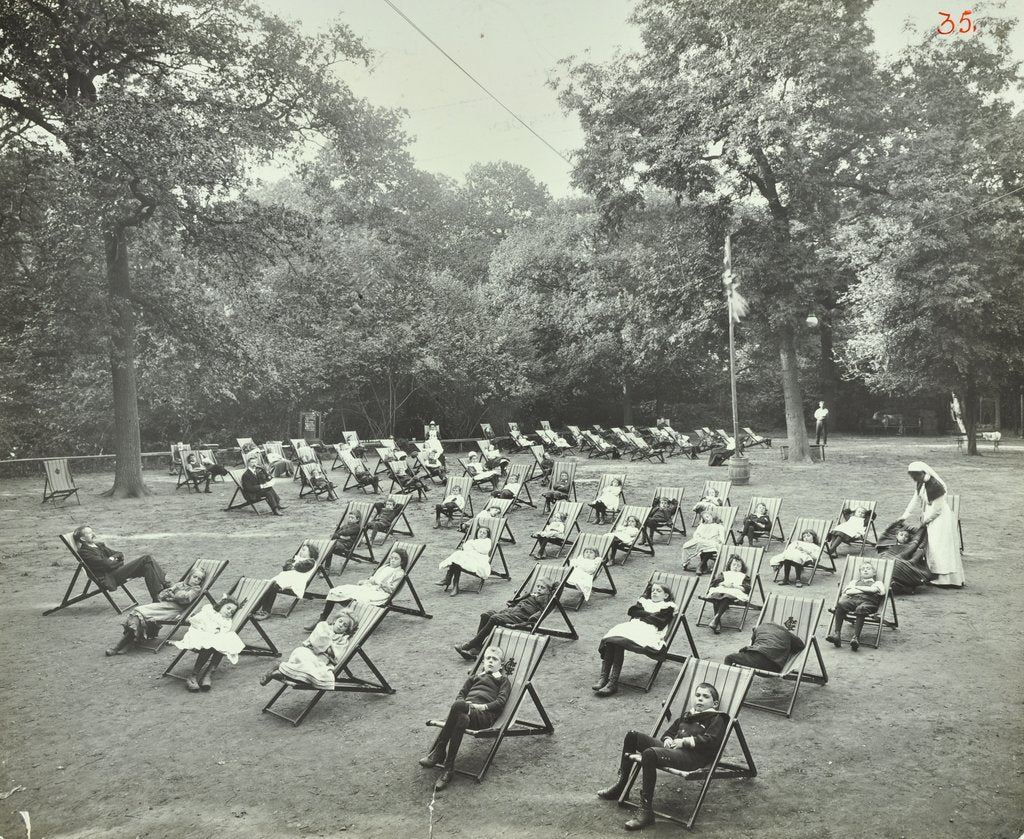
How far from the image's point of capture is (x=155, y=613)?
7188mm

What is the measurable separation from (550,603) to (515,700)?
7.12 feet

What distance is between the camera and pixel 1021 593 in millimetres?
8352

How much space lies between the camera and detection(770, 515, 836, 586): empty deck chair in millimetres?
8922

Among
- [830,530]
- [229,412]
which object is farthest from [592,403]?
[830,530]

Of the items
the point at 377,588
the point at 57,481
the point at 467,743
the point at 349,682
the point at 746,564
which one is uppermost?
the point at 57,481

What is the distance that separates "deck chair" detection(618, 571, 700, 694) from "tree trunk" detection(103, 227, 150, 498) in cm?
1188

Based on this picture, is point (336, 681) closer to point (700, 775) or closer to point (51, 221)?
point (700, 775)

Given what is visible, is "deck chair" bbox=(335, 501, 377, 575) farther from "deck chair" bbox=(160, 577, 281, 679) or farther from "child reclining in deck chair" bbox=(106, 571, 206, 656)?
"child reclining in deck chair" bbox=(106, 571, 206, 656)

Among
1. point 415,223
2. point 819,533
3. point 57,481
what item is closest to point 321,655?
point 819,533

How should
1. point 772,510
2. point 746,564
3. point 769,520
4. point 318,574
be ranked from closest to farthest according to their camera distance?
point 746,564, point 318,574, point 769,520, point 772,510

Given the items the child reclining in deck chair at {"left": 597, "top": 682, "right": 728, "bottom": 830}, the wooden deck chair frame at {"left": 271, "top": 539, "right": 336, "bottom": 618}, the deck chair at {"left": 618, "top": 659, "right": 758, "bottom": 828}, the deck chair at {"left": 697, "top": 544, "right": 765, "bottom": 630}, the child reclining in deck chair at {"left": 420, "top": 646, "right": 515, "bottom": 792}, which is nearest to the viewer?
the child reclining in deck chair at {"left": 597, "top": 682, "right": 728, "bottom": 830}

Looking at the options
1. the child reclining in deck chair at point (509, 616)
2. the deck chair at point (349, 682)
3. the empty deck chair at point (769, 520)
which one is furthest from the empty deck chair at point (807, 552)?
the deck chair at point (349, 682)

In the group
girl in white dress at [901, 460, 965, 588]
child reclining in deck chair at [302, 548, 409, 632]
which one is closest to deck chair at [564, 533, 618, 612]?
child reclining in deck chair at [302, 548, 409, 632]

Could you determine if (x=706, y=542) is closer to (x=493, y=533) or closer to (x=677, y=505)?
(x=677, y=505)
